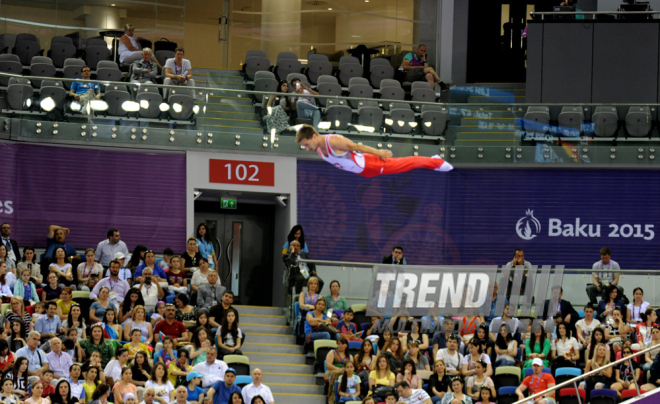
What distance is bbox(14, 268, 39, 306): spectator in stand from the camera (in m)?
15.1

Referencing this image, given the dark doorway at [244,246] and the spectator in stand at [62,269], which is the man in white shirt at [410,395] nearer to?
the spectator in stand at [62,269]

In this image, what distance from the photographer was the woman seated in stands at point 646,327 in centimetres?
1540

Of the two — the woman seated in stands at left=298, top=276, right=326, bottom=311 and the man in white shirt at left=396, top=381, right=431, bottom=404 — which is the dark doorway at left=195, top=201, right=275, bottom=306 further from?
the man in white shirt at left=396, top=381, right=431, bottom=404

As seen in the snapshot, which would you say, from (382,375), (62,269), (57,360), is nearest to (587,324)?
(382,375)

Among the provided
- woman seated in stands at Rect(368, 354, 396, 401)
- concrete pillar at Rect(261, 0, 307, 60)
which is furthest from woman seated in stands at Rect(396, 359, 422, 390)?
concrete pillar at Rect(261, 0, 307, 60)

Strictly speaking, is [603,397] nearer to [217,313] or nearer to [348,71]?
[217,313]

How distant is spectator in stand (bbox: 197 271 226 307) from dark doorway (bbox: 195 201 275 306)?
3.34 metres

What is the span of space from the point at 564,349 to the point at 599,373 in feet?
2.53

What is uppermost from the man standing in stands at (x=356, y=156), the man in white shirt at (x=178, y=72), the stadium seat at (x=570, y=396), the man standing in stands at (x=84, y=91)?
the man in white shirt at (x=178, y=72)

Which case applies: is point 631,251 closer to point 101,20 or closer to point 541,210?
point 541,210

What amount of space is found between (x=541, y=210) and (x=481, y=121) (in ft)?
6.30

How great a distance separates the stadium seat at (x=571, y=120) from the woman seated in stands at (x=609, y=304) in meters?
3.72

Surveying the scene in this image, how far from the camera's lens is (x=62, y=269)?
1598cm

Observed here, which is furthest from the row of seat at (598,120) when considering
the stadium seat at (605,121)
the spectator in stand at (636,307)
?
the spectator in stand at (636,307)
